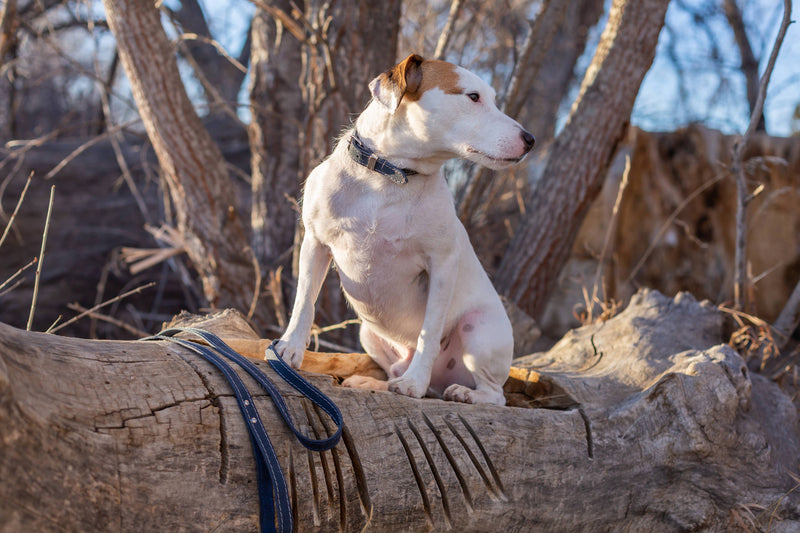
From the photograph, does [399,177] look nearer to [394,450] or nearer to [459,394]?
[459,394]

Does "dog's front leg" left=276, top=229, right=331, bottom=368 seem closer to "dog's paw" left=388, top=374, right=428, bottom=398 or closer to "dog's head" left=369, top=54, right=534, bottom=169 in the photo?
"dog's paw" left=388, top=374, right=428, bottom=398

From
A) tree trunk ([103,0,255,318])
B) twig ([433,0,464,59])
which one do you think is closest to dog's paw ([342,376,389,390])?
tree trunk ([103,0,255,318])

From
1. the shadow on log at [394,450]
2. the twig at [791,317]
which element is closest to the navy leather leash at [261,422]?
the shadow on log at [394,450]

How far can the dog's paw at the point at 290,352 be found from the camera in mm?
2277

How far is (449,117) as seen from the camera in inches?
91.4

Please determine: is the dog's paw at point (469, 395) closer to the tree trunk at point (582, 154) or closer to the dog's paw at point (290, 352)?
the dog's paw at point (290, 352)

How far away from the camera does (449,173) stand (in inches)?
225

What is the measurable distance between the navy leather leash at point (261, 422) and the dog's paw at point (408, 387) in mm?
424

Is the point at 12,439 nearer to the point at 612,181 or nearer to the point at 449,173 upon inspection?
the point at 449,173

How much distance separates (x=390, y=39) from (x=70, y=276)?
4378 mm

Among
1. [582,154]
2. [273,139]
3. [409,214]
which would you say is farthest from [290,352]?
[273,139]

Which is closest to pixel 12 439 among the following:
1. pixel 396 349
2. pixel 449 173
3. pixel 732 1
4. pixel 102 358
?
pixel 102 358

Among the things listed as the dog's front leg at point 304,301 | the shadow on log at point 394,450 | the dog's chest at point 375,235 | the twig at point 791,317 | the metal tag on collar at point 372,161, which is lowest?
the shadow on log at point 394,450

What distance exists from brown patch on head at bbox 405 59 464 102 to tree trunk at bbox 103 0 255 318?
84.6 inches
